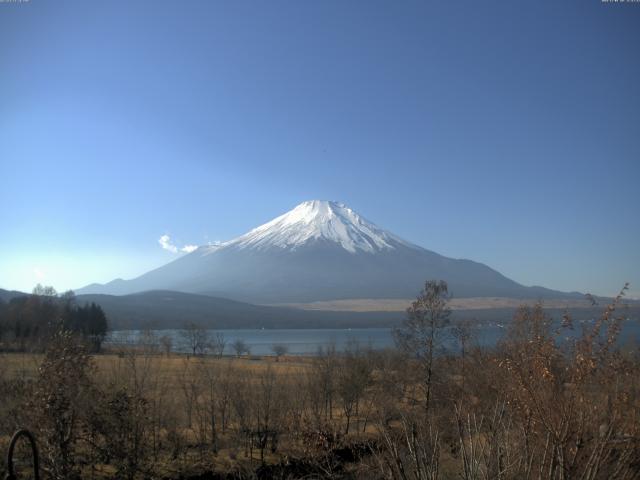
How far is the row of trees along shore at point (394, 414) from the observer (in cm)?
632

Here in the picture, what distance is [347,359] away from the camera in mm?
35812

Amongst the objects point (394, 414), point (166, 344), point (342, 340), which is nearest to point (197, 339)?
point (166, 344)

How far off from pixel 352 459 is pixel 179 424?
321 inches

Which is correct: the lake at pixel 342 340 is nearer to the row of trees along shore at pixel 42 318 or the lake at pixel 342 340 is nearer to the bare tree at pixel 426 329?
the bare tree at pixel 426 329

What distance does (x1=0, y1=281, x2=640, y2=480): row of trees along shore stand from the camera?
632 centimetres

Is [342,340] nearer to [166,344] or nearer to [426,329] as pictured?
[166,344]

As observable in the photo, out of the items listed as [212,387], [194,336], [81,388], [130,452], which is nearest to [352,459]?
[212,387]

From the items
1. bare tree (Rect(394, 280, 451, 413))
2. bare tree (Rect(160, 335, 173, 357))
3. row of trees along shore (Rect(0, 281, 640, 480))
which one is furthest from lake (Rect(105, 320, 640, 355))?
bare tree (Rect(160, 335, 173, 357))

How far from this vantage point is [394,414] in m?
26.6

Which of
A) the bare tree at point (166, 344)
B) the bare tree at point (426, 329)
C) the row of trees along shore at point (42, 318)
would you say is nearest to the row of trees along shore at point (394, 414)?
Answer: the bare tree at point (426, 329)

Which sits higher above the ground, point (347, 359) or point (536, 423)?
point (536, 423)

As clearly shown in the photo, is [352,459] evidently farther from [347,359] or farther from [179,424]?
[347,359]

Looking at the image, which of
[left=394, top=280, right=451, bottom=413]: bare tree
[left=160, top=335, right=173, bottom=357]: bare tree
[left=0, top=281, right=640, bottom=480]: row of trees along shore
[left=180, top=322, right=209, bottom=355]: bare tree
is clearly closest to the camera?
[left=0, top=281, right=640, bottom=480]: row of trees along shore

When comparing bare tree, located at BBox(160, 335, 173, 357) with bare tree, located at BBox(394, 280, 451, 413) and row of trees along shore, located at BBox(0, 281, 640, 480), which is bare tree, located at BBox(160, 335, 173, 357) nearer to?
row of trees along shore, located at BBox(0, 281, 640, 480)
